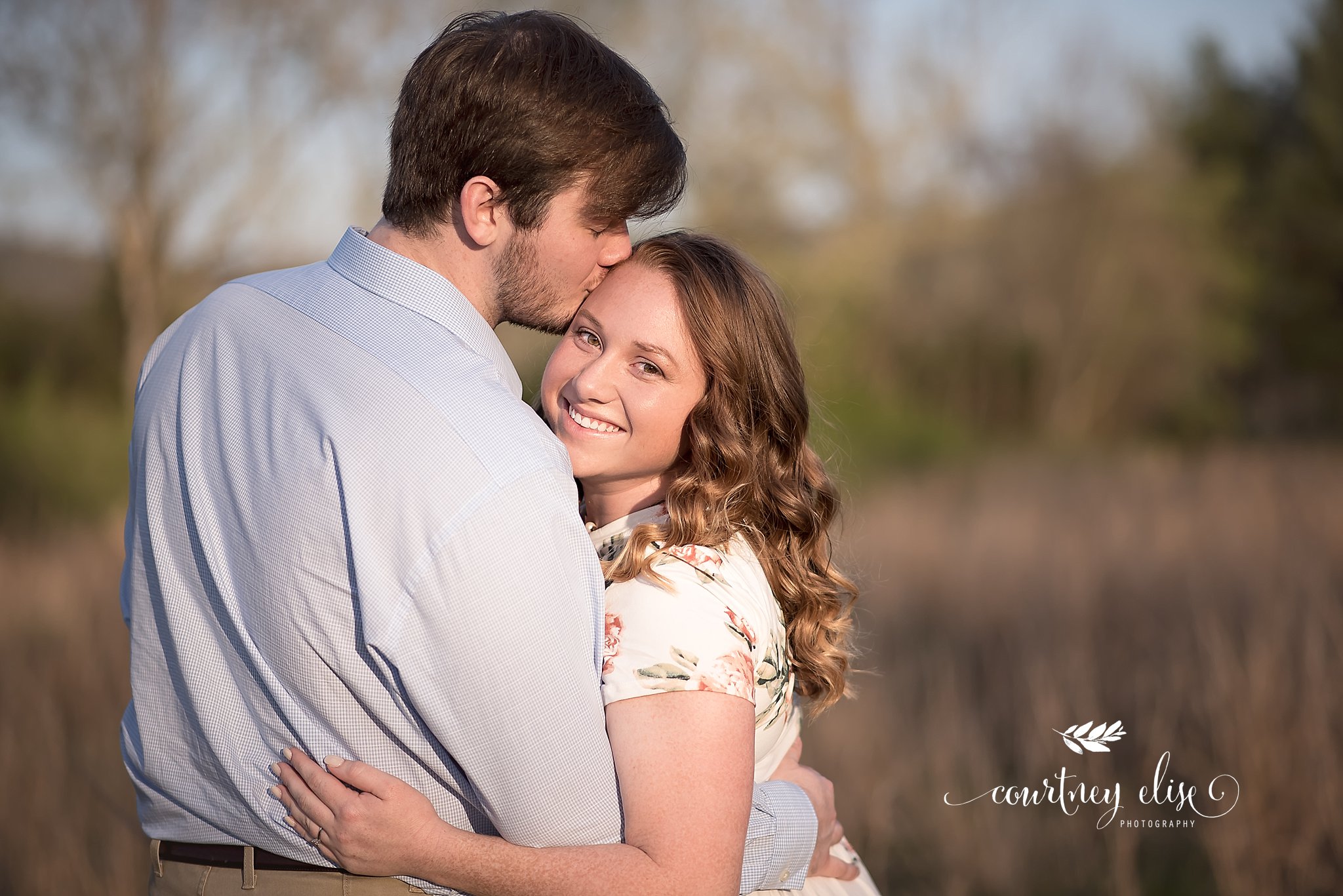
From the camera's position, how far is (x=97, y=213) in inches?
395

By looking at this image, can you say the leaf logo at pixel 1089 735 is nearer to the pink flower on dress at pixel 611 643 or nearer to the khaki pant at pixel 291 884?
the pink flower on dress at pixel 611 643

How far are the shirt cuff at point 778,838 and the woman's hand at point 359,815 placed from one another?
0.60 meters

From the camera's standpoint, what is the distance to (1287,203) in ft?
74.5

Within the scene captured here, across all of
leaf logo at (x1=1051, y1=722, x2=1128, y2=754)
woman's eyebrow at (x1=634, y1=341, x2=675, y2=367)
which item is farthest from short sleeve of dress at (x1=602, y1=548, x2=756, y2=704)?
leaf logo at (x1=1051, y1=722, x2=1128, y2=754)

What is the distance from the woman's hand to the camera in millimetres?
1445

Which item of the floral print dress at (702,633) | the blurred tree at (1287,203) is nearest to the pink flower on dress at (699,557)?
the floral print dress at (702,633)

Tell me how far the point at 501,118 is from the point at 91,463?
10.3 metres

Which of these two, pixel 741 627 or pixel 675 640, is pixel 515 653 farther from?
pixel 741 627

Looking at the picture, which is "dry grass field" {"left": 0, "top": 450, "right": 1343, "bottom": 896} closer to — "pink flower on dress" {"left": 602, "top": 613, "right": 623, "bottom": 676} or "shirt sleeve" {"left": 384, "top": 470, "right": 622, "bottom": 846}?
"pink flower on dress" {"left": 602, "top": 613, "right": 623, "bottom": 676}

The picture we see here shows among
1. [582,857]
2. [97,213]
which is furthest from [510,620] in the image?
[97,213]

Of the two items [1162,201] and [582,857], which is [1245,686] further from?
[1162,201]

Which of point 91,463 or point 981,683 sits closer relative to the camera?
point 981,683

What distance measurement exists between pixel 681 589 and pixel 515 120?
0.81m

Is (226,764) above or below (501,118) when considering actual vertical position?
below
